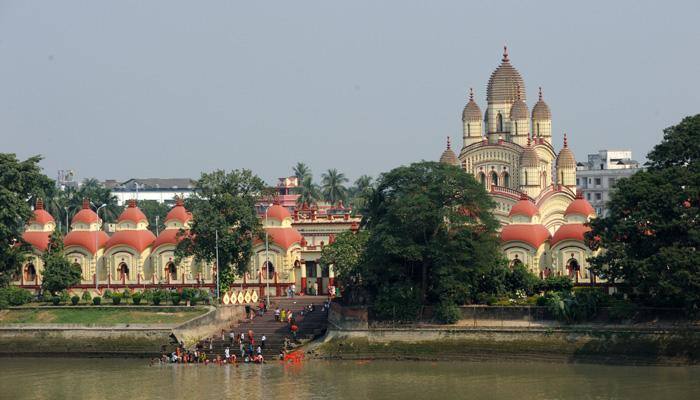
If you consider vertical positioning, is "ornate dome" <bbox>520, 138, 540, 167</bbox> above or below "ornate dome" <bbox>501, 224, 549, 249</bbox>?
above

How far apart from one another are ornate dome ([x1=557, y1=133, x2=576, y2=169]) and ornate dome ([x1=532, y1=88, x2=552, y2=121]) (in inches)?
104

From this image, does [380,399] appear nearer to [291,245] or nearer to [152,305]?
[152,305]

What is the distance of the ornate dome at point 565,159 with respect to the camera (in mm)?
92562

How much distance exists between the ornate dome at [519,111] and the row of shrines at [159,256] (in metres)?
14.0

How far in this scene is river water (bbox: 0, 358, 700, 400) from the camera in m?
56.9

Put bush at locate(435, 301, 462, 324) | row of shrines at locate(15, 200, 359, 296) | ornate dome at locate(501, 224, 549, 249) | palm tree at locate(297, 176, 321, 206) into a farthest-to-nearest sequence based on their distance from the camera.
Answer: palm tree at locate(297, 176, 321, 206) → row of shrines at locate(15, 200, 359, 296) → ornate dome at locate(501, 224, 549, 249) → bush at locate(435, 301, 462, 324)

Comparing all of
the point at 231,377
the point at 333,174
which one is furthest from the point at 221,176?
the point at 333,174

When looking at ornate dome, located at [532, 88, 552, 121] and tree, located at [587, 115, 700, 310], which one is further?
ornate dome, located at [532, 88, 552, 121]

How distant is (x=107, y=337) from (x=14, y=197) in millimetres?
10323

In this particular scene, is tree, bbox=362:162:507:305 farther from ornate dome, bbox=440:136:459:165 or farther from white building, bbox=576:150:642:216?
white building, bbox=576:150:642:216

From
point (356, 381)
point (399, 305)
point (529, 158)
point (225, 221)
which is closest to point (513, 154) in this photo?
point (529, 158)

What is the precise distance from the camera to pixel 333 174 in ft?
410

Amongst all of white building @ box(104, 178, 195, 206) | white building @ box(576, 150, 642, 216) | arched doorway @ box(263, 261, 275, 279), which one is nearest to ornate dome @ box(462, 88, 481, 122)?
arched doorway @ box(263, 261, 275, 279)

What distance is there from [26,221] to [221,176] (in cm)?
1098
